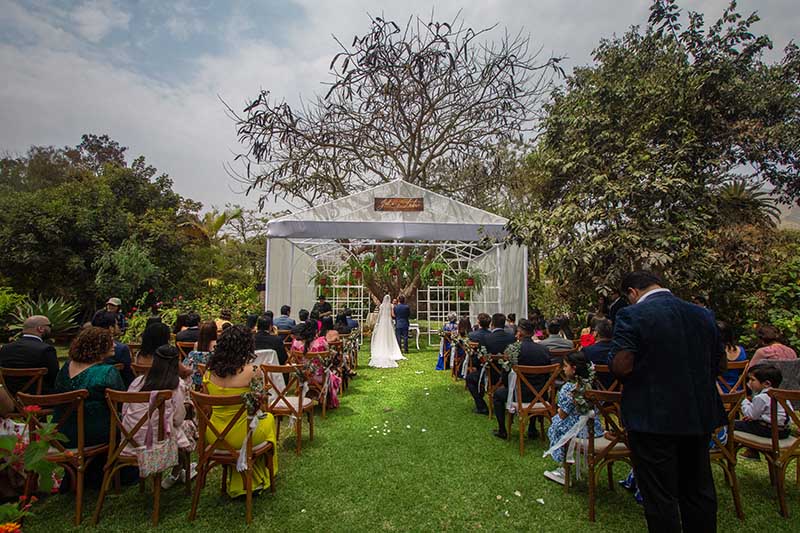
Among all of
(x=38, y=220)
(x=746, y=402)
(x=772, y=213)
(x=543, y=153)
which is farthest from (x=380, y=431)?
(x=38, y=220)

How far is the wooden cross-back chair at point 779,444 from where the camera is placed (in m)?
3.06

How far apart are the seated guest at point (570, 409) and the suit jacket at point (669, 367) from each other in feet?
2.74

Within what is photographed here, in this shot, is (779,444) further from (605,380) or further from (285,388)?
(285,388)

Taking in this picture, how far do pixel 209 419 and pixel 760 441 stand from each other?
13.5 ft

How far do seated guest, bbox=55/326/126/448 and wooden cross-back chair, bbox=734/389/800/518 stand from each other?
4750mm

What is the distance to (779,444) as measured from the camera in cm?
340

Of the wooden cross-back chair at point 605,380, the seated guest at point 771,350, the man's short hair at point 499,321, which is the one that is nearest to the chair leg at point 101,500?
the wooden cross-back chair at point 605,380

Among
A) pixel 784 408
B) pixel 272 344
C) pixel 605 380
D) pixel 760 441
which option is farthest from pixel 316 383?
pixel 784 408

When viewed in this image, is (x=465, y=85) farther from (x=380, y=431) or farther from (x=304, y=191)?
(x=380, y=431)

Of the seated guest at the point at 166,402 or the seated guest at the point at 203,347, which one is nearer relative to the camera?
the seated guest at the point at 166,402

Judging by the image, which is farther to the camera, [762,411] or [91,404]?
[762,411]

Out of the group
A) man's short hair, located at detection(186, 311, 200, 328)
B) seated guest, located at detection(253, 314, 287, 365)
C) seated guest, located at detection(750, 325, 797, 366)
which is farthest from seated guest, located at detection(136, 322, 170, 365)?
seated guest, located at detection(750, 325, 797, 366)

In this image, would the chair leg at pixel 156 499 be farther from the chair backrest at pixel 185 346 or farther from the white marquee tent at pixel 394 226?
the white marquee tent at pixel 394 226

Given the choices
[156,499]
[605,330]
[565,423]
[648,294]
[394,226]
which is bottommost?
[156,499]
